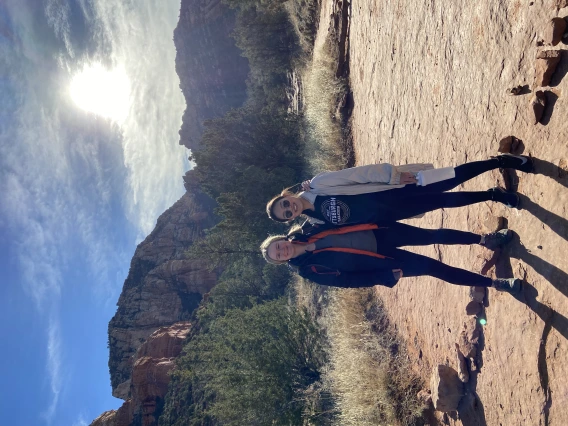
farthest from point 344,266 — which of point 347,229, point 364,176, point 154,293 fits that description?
point 154,293

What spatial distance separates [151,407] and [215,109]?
93.6 feet

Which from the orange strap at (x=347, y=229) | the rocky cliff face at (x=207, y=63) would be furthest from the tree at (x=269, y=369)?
the rocky cliff face at (x=207, y=63)

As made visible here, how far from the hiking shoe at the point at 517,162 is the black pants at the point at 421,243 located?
0.76 meters

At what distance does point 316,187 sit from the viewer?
14.3 feet

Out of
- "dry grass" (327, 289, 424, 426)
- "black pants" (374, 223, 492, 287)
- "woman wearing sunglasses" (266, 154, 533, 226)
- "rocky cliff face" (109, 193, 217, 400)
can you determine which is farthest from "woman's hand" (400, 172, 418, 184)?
"rocky cliff face" (109, 193, 217, 400)

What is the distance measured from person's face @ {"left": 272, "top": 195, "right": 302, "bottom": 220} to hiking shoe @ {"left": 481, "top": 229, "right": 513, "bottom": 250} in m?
1.87

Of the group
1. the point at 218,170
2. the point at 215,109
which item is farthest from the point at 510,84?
the point at 215,109

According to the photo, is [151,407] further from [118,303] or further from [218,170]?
[118,303]

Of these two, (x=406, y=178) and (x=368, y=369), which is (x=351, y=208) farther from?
(x=368, y=369)

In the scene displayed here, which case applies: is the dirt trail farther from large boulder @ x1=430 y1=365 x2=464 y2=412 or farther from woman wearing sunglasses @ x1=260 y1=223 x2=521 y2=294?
woman wearing sunglasses @ x1=260 y1=223 x2=521 y2=294

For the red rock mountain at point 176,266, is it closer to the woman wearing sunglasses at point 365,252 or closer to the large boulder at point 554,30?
the woman wearing sunglasses at point 365,252

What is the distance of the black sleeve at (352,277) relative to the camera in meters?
4.44

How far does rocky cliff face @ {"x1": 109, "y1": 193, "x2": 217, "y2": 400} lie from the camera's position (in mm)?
27125

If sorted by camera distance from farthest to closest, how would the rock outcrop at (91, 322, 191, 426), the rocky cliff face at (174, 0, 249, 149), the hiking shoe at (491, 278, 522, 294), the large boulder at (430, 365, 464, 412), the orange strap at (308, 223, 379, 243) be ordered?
the rocky cliff face at (174, 0, 249, 149) < the rock outcrop at (91, 322, 191, 426) < the large boulder at (430, 365, 464, 412) < the orange strap at (308, 223, 379, 243) < the hiking shoe at (491, 278, 522, 294)
